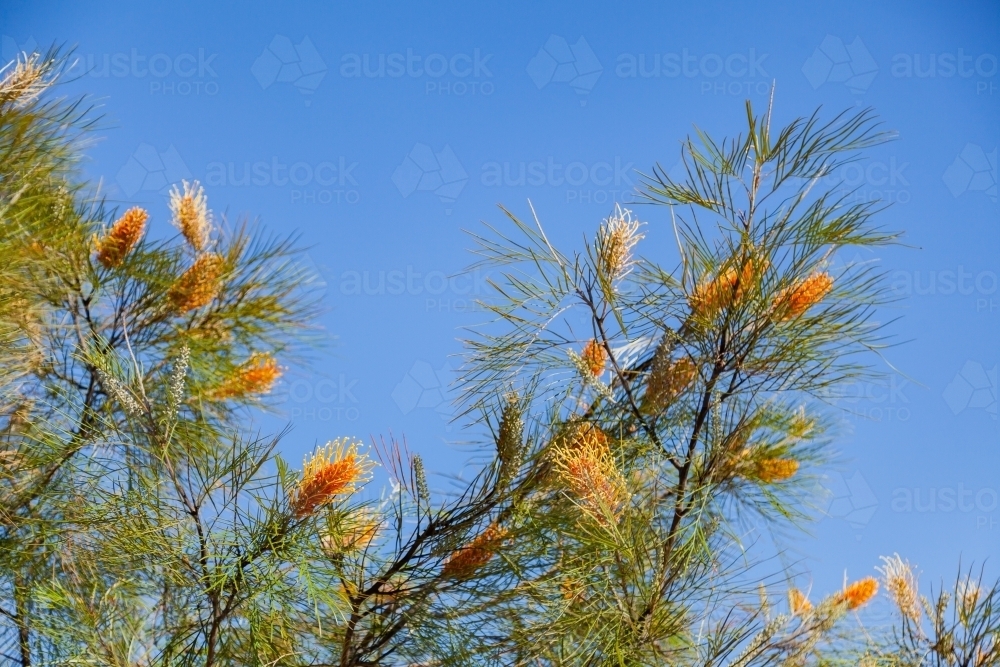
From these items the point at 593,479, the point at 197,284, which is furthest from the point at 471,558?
the point at 197,284

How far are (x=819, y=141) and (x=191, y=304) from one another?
1070mm

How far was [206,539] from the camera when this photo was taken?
930 mm

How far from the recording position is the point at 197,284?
158cm

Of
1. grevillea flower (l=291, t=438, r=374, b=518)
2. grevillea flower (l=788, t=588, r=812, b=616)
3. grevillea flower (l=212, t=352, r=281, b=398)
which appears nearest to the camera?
grevillea flower (l=291, t=438, r=374, b=518)

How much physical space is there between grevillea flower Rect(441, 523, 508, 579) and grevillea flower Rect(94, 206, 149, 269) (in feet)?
2.78

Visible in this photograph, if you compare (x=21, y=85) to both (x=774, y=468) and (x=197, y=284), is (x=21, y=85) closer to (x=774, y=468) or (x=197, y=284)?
(x=197, y=284)

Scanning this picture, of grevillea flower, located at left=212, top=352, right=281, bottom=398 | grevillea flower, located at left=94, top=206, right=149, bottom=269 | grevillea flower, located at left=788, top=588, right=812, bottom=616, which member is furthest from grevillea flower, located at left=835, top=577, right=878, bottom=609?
grevillea flower, located at left=94, top=206, right=149, bottom=269

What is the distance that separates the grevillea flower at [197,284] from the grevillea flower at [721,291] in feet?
2.95

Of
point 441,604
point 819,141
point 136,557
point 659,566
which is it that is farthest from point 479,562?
point 819,141

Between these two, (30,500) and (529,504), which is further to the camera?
(30,500)

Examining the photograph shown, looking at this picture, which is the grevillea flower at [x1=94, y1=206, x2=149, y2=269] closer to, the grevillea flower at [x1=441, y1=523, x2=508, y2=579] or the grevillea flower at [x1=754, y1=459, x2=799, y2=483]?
the grevillea flower at [x1=441, y1=523, x2=508, y2=579]

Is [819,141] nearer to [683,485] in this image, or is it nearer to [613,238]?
[613,238]

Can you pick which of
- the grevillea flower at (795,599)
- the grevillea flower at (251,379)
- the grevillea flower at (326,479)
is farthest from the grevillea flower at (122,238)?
the grevillea flower at (795,599)

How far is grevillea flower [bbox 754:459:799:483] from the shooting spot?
1235mm
